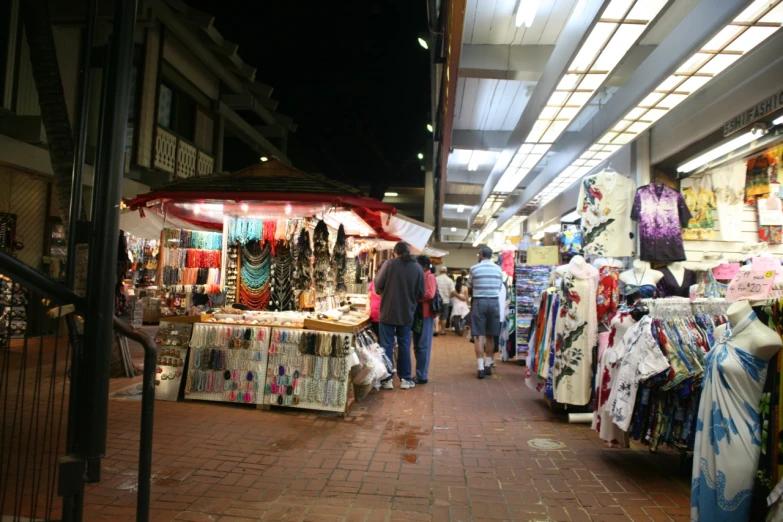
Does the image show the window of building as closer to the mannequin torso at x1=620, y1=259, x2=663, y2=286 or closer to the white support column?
the mannequin torso at x1=620, y1=259, x2=663, y2=286

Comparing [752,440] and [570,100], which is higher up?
[570,100]

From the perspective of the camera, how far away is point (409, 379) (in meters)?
7.31

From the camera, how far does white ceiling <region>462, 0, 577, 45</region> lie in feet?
17.5

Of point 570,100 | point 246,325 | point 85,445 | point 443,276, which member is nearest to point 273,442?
point 246,325

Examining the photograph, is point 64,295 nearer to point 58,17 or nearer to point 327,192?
point 327,192

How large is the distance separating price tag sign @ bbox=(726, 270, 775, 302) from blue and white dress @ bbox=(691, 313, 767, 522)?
15 cm

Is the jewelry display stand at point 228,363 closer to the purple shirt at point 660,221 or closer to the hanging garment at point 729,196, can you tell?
the purple shirt at point 660,221

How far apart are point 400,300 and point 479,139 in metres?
4.27

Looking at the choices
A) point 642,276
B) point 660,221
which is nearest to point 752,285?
point 642,276

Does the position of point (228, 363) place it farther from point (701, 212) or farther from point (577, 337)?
point (701, 212)

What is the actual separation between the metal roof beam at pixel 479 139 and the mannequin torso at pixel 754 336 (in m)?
7.24

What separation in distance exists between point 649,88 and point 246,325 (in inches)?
188

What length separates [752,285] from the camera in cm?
292

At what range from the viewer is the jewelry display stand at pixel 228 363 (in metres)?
5.77
